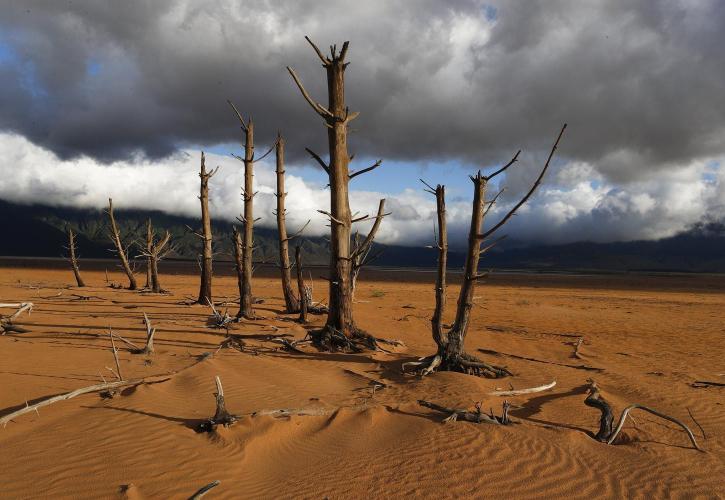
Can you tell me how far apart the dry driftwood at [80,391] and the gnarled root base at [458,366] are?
3.62 meters

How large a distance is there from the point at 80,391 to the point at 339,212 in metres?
Answer: 4.82

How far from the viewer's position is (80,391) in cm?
522

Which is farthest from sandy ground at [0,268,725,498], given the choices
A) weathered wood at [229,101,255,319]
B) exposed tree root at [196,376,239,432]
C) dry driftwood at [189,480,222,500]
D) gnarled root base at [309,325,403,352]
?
weathered wood at [229,101,255,319]

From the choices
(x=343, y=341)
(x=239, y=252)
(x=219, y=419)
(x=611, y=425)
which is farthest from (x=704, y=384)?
(x=239, y=252)

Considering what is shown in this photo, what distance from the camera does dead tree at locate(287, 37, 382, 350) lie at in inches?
327

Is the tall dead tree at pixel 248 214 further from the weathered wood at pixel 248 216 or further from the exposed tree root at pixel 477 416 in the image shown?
the exposed tree root at pixel 477 416

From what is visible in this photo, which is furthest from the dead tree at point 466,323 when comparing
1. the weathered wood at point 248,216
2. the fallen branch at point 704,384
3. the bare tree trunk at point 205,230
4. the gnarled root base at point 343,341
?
the bare tree trunk at point 205,230

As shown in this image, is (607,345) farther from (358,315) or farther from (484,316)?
(358,315)

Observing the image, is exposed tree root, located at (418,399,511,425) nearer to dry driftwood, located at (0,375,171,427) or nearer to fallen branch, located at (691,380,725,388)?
dry driftwood, located at (0,375,171,427)

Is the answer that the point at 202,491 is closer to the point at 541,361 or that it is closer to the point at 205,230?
the point at 541,361

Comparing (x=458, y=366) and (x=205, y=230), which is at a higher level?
(x=205, y=230)

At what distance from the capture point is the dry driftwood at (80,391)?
15.1 feet

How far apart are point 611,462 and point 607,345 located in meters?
8.69

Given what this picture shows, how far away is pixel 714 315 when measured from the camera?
64.1ft
